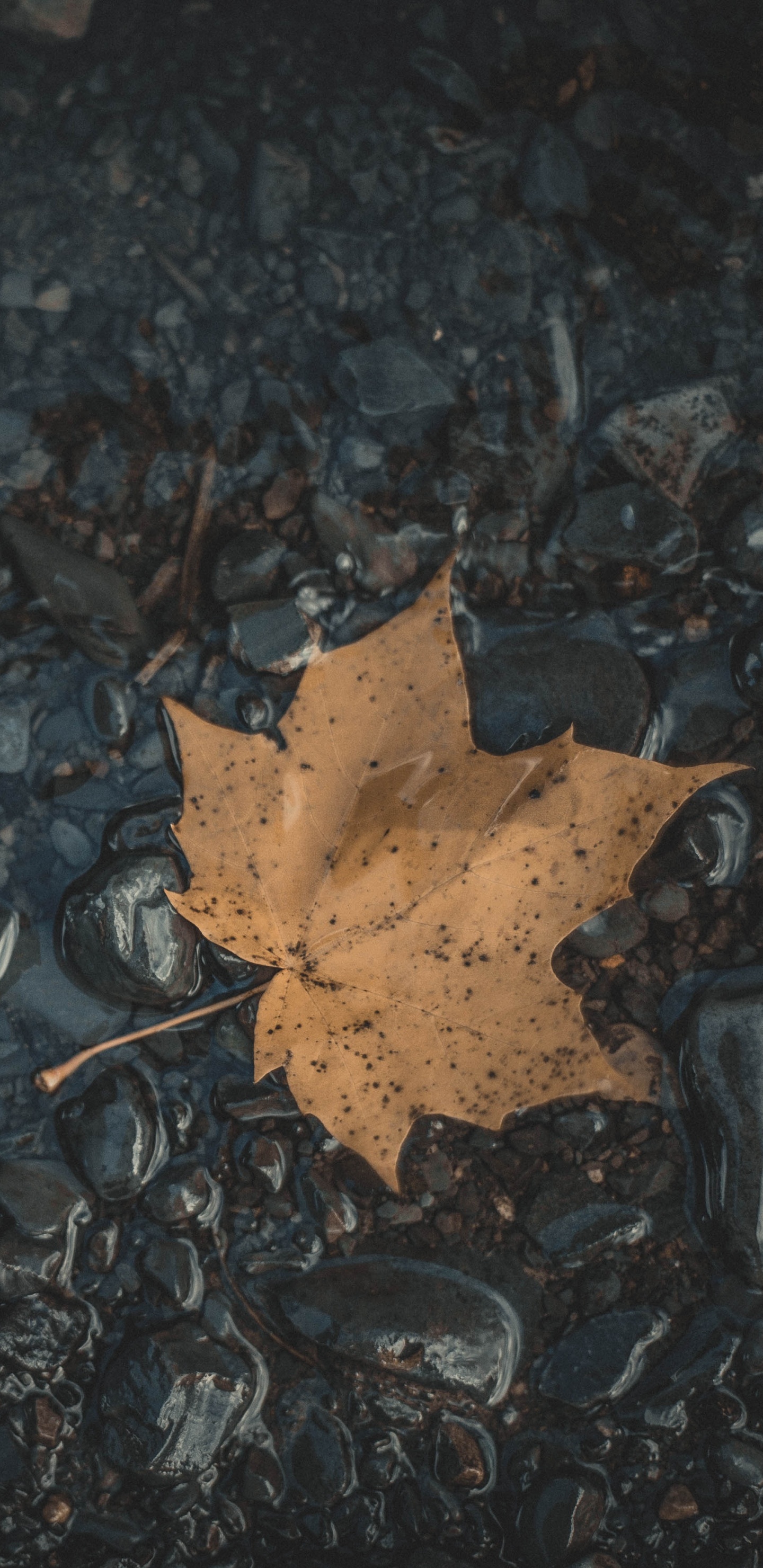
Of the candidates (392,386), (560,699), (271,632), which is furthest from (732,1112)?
(392,386)

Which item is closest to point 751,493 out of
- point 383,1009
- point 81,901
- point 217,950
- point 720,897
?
point 720,897

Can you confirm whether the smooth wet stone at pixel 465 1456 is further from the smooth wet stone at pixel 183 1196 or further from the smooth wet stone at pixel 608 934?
the smooth wet stone at pixel 608 934

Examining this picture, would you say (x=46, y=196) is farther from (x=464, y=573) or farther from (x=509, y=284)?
(x=464, y=573)

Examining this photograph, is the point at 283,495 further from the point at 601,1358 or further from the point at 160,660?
the point at 601,1358

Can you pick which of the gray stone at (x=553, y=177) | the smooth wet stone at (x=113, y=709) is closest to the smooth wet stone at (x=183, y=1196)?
the smooth wet stone at (x=113, y=709)

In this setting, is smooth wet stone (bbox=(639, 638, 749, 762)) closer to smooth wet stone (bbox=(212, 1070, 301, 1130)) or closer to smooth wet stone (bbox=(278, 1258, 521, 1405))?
smooth wet stone (bbox=(212, 1070, 301, 1130))

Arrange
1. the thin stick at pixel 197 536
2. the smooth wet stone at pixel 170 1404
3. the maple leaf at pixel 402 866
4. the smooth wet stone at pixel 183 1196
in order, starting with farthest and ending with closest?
the thin stick at pixel 197 536, the smooth wet stone at pixel 183 1196, the smooth wet stone at pixel 170 1404, the maple leaf at pixel 402 866

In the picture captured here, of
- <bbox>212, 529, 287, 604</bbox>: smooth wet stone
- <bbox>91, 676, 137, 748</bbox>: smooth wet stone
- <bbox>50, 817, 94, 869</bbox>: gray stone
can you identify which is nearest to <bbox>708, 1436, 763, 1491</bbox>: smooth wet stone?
<bbox>50, 817, 94, 869</bbox>: gray stone
